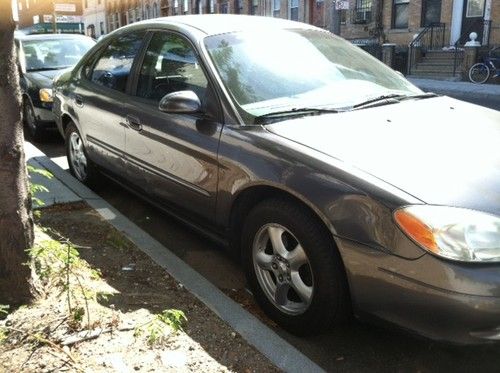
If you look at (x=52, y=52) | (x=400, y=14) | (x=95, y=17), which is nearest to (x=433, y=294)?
(x=52, y=52)

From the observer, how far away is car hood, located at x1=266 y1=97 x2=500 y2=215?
8.13ft

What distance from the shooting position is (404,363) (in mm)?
2852

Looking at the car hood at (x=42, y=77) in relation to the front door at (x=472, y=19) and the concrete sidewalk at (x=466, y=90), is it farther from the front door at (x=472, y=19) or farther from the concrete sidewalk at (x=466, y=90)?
the front door at (x=472, y=19)

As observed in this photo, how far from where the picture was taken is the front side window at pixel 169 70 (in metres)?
3.79

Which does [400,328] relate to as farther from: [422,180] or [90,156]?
[90,156]

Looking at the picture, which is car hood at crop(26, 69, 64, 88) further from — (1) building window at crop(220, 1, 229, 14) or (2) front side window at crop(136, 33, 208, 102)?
(1) building window at crop(220, 1, 229, 14)

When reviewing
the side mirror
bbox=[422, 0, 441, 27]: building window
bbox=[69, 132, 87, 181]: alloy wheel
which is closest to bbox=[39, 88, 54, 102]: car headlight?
bbox=[69, 132, 87, 181]: alloy wheel

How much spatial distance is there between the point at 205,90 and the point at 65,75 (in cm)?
288

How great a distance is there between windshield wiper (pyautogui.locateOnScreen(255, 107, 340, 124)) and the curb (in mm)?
1036

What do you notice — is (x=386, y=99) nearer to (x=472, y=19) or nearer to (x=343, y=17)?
(x=472, y=19)

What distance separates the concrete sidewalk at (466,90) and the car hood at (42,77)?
865cm

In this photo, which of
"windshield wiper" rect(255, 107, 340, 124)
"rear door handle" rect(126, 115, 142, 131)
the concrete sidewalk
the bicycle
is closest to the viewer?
"windshield wiper" rect(255, 107, 340, 124)

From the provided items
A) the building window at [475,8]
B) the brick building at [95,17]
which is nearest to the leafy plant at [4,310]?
the building window at [475,8]

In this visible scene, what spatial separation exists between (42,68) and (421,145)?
290 inches
